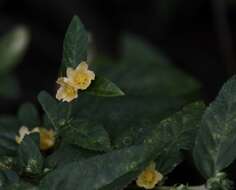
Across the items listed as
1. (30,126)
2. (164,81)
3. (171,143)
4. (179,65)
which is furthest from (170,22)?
(171,143)

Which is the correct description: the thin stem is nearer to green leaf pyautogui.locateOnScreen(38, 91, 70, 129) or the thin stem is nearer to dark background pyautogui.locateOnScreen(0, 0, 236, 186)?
dark background pyautogui.locateOnScreen(0, 0, 236, 186)

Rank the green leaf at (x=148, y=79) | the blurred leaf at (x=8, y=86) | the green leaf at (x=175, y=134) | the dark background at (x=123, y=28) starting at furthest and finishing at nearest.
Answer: the dark background at (x=123, y=28) → the blurred leaf at (x=8, y=86) → the green leaf at (x=148, y=79) → the green leaf at (x=175, y=134)

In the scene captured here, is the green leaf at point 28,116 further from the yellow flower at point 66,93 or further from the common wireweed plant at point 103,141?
the yellow flower at point 66,93

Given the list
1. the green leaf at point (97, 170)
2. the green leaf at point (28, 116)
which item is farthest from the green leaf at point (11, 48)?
the green leaf at point (97, 170)

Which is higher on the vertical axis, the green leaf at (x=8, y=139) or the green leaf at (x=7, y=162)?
the green leaf at (x=7, y=162)

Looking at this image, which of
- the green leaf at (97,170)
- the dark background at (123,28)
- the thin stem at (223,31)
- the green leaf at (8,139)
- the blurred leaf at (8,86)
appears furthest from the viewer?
the dark background at (123,28)

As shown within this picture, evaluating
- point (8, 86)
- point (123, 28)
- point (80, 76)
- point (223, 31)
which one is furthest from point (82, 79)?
point (123, 28)

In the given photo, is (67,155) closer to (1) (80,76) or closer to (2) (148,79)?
(1) (80,76)
